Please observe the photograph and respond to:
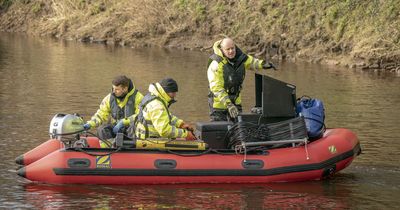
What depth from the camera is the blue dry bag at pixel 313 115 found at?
446 inches

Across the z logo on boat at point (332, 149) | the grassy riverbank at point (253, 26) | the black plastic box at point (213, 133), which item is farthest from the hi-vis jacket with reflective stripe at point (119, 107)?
the grassy riverbank at point (253, 26)

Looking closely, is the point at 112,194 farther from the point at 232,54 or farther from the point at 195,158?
the point at 232,54

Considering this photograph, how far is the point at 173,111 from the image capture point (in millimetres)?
16750

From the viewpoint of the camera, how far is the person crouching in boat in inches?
450

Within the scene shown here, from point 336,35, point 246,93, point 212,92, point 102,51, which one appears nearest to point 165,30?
point 102,51

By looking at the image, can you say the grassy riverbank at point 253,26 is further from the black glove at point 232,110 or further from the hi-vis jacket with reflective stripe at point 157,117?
the hi-vis jacket with reflective stripe at point 157,117

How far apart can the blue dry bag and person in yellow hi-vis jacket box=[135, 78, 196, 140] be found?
174 centimetres

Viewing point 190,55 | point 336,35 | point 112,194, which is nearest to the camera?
point 112,194

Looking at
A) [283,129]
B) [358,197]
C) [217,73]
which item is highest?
[217,73]

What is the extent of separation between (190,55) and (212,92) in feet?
52.3

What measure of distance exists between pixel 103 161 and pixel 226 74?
2.34 meters

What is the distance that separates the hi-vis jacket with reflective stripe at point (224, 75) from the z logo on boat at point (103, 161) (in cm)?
199

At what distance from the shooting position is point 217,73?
1165cm

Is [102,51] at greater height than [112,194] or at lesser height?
greater
